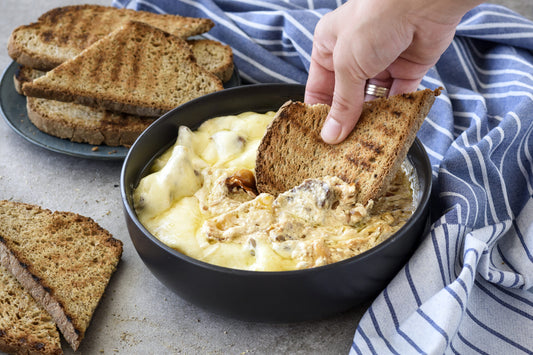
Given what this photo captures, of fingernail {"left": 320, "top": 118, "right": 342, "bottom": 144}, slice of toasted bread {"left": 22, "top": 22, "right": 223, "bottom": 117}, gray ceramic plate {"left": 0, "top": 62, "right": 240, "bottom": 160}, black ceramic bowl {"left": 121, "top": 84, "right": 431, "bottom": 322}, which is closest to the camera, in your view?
black ceramic bowl {"left": 121, "top": 84, "right": 431, "bottom": 322}

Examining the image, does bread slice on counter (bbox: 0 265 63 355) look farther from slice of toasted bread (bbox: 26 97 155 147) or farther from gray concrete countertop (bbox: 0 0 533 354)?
slice of toasted bread (bbox: 26 97 155 147)

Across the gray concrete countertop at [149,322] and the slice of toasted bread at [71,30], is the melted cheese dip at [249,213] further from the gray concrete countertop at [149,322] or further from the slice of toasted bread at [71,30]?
the slice of toasted bread at [71,30]

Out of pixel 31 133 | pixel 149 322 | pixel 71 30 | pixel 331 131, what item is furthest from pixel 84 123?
pixel 331 131

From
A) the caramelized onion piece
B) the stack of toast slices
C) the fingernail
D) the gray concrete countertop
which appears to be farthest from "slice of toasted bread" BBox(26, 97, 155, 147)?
the fingernail

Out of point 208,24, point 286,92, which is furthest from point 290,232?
point 208,24

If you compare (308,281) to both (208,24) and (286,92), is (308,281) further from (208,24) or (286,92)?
(208,24)

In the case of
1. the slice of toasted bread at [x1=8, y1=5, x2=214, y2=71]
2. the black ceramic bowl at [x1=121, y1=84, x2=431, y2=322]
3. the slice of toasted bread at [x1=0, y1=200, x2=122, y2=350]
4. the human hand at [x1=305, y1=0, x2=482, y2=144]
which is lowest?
the slice of toasted bread at [x1=0, y1=200, x2=122, y2=350]

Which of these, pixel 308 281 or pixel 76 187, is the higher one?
pixel 308 281
